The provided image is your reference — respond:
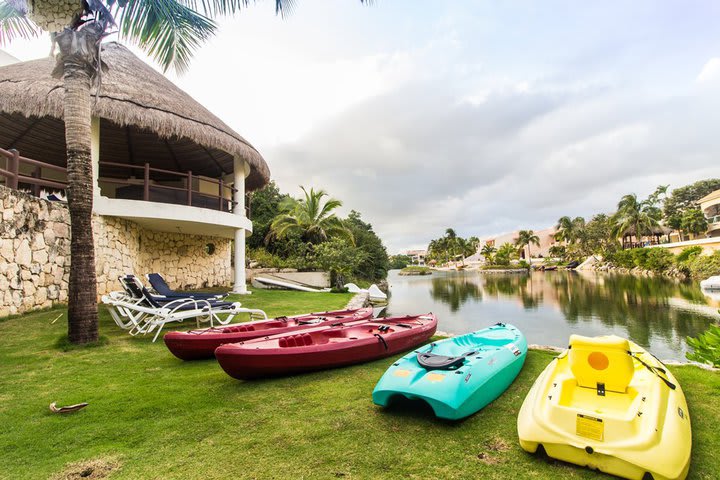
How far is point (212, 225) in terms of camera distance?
10219mm

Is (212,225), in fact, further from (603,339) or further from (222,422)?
(603,339)

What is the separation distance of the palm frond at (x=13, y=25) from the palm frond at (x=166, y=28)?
230 centimetres

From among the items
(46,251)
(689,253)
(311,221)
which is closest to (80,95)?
(46,251)

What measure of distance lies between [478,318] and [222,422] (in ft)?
37.5

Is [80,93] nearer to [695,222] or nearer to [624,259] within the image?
[624,259]

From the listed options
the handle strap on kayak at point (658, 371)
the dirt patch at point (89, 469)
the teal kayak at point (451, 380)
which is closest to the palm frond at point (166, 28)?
the dirt patch at point (89, 469)

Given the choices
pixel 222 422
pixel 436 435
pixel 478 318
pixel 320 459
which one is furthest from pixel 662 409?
pixel 478 318

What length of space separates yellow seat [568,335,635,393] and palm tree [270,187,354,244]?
16.9 meters

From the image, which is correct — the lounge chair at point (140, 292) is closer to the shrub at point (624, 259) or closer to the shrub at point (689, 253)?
the shrub at point (689, 253)

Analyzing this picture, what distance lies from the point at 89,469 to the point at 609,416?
3212 millimetres

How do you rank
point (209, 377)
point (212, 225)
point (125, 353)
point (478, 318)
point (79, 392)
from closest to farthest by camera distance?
point (79, 392)
point (209, 377)
point (125, 353)
point (212, 225)
point (478, 318)

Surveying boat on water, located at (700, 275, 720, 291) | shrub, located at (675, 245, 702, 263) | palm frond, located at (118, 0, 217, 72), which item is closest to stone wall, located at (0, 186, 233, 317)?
palm frond, located at (118, 0, 217, 72)

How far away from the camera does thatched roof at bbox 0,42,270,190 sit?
777 centimetres

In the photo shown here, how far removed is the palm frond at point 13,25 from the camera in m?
6.34
